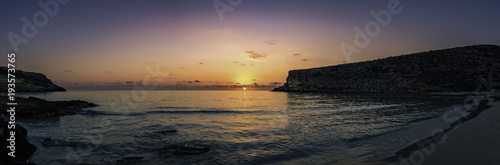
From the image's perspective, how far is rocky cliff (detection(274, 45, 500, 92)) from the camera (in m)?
75.6

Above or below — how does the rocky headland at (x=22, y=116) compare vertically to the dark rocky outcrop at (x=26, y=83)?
below

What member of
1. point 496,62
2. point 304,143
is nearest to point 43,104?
point 304,143

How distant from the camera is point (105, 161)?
27.7 feet

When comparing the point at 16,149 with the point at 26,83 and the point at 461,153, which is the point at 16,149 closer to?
the point at 461,153

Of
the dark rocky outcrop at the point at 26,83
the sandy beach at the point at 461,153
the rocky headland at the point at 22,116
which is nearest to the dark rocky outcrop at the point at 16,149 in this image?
the rocky headland at the point at 22,116

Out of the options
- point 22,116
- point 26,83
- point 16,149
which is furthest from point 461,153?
point 26,83

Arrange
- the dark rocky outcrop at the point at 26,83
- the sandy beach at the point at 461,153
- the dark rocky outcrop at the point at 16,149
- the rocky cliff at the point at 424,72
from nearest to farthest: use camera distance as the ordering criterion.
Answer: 1. the sandy beach at the point at 461,153
2. the dark rocky outcrop at the point at 16,149
3. the rocky cliff at the point at 424,72
4. the dark rocky outcrop at the point at 26,83

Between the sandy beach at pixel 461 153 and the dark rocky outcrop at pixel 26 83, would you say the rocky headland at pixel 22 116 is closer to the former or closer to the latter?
the sandy beach at pixel 461 153

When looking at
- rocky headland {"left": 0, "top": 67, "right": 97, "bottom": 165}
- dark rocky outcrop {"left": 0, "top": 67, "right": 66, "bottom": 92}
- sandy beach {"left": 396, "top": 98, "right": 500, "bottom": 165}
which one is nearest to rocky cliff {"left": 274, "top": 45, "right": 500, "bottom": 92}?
sandy beach {"left": 396, "top": 98, "right": 500, "bottom": 165}

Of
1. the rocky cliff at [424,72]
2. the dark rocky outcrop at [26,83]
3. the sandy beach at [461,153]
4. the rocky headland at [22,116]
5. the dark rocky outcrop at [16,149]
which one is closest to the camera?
the sandy beach at [461,153]

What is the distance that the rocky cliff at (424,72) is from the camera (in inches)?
2975

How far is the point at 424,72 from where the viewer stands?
85.8m

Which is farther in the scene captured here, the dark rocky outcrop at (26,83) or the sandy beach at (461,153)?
the dark rocky outcrop at (26,83)

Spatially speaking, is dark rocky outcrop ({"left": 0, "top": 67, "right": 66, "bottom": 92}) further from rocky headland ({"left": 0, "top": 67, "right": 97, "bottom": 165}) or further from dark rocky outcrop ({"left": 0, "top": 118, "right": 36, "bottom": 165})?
dark rocky outcrop ({"left": 0, "top": 118, "right": 36, "bottom": 165})
